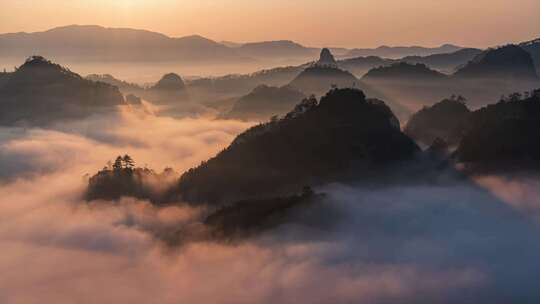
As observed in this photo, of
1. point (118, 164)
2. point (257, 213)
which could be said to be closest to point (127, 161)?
point (118, 164)

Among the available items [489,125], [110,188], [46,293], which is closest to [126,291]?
[46,293]

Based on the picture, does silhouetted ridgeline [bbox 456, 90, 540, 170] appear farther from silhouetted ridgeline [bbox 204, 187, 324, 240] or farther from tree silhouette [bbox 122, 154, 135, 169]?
tree silhouette [bbox 122, 154, 135, 169]

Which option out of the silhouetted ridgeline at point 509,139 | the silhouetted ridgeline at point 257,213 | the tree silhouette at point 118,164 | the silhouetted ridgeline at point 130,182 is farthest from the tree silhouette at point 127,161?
the silhouetted ridgeline at point 509,139

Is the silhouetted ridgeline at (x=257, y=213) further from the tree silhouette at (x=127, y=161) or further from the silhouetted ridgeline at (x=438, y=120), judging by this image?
the silhouetted ridgeline at (x=438, y=120)

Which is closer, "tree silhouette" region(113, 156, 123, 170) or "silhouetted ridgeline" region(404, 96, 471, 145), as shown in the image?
"tree silhouette" region(113, 156, 123, 170)

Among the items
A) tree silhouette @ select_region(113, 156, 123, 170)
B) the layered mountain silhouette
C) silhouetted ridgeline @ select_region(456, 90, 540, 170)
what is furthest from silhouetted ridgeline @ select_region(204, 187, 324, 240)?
silhouetted ridgeline @ select_region(456, 90, 540, 170)

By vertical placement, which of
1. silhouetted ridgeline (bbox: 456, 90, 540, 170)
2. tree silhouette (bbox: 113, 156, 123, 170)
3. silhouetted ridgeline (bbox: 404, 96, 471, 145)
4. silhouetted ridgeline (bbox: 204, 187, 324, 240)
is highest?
silhouetted ridgeline (bbox: 404, 96, 471, 145)
